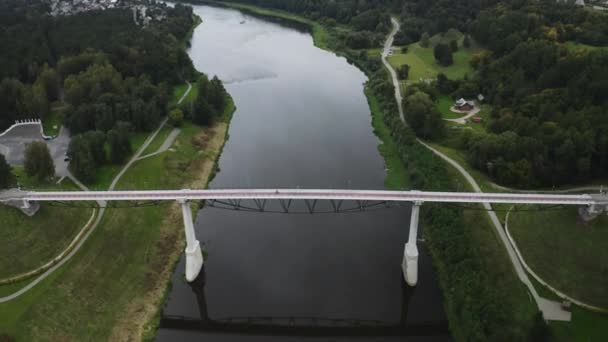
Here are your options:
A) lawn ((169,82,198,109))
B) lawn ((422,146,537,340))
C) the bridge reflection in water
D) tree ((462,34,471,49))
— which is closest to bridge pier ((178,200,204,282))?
the bridge reflection in water

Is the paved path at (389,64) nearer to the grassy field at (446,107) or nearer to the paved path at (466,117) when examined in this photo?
the grassy field at (446,107)

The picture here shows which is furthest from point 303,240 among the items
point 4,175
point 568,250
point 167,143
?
point 4,175

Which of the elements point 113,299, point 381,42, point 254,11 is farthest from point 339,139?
point 254,11

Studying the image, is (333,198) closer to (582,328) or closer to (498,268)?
(498,268)

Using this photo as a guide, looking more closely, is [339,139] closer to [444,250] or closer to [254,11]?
[444,250]

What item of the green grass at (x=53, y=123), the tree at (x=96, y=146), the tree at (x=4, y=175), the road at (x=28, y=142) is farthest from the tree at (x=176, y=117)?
the tree at (x=4, y=175)

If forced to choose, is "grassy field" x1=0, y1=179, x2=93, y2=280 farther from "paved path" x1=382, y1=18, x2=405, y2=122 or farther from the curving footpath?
"paved path" x1=382, y1=18, x2=405, y2=122
